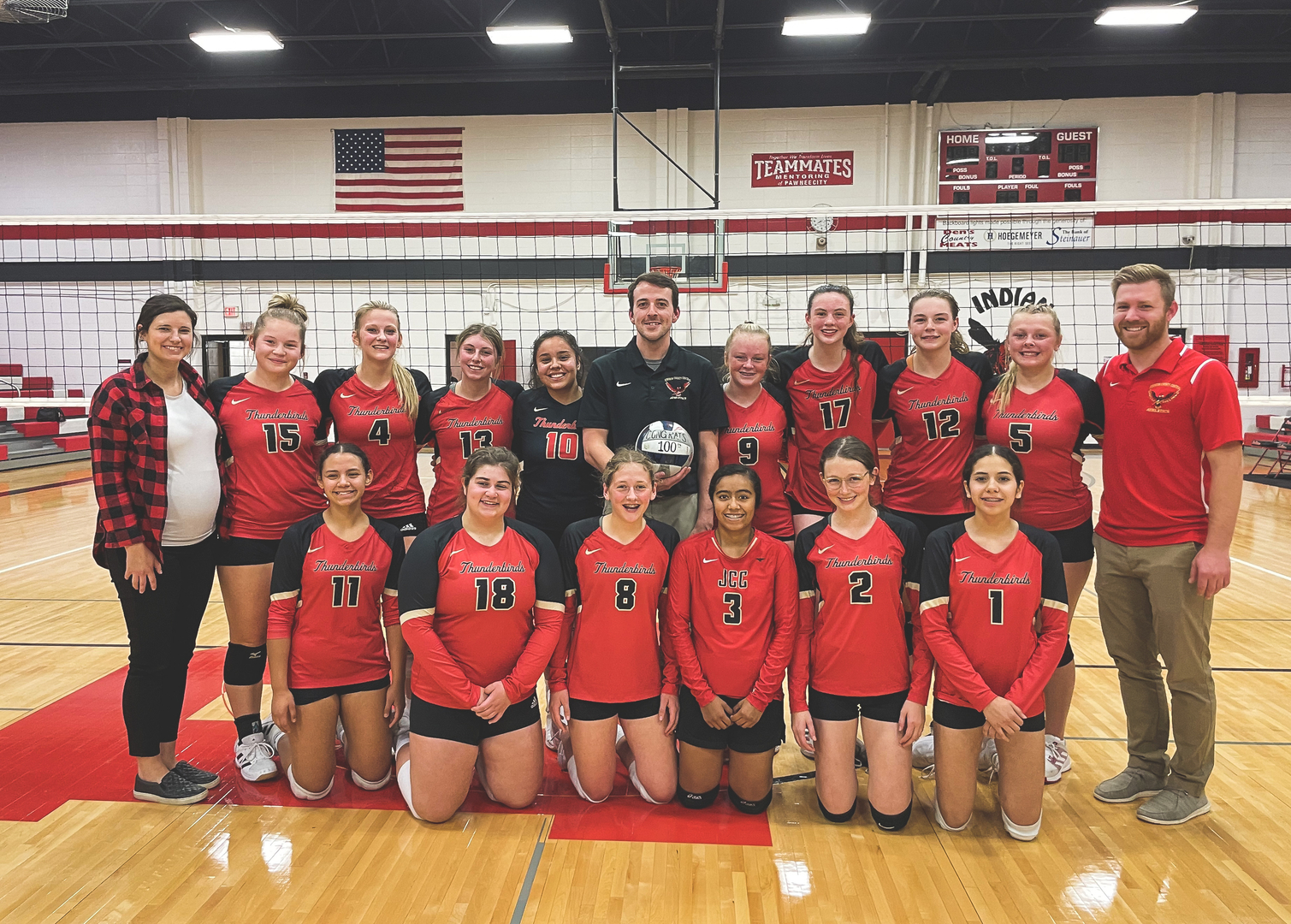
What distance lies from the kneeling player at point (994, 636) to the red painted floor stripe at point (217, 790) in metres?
0.78

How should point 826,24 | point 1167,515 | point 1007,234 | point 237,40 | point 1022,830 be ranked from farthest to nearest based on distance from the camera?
1. point 1007,234
2. point 237,40
3. point 826,24
4. point 1167,515
5. point 1022,830

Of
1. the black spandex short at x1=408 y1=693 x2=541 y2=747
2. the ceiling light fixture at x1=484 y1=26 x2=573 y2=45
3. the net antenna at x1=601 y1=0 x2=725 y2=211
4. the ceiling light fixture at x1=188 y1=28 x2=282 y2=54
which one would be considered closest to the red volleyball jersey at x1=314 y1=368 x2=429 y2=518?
the black spandex short at x1=408 y1=693 x2=541 y2=747

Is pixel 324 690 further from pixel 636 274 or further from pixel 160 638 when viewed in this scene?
pixel 636 274

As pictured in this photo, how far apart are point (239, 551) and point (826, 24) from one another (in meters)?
11.0

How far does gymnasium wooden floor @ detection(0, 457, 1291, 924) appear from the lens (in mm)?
2512

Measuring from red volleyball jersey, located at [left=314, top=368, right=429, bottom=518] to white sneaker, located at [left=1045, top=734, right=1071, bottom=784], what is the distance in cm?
299

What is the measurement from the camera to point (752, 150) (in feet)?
47.5

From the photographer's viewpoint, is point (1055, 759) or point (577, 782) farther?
point (1055, 759)

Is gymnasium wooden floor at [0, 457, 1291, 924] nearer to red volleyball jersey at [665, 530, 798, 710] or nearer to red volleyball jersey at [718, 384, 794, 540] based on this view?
red volleyball jersey at [665, 530, 798, 710]

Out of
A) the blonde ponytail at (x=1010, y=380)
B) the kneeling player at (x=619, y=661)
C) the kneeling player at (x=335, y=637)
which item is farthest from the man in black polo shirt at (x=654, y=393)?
the blonde ponytail at (x=1010, y=380)

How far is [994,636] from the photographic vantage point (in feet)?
9.67

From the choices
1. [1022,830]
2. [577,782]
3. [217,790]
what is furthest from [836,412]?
[217,790]

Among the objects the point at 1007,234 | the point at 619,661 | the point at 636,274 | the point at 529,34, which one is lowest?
the point at 619,661

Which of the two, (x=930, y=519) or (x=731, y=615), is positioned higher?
(x=930, y=519)
